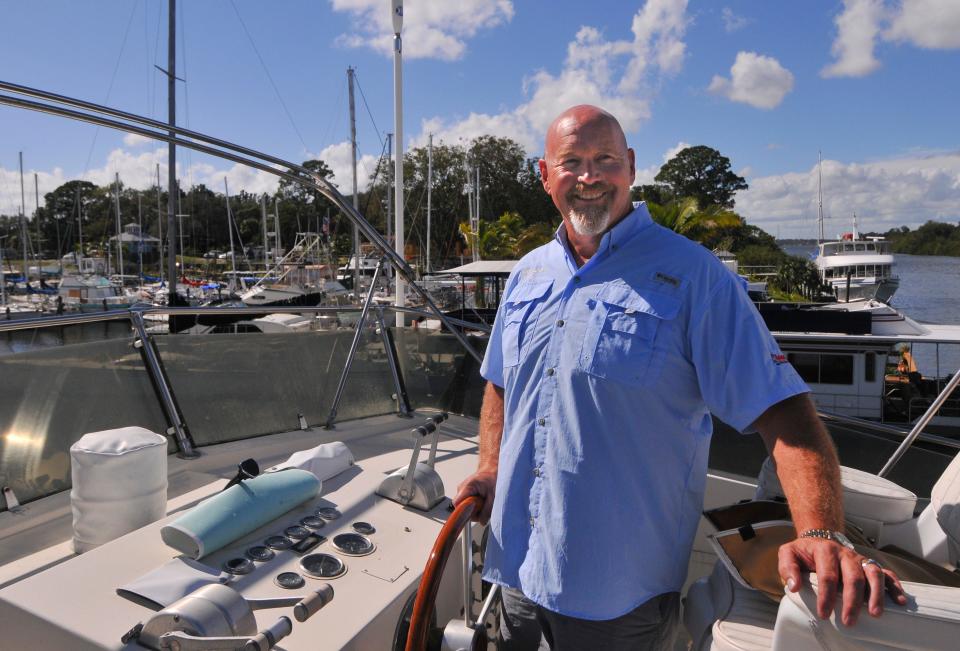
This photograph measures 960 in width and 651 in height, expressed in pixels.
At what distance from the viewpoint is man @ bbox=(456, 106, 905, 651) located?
1396mm

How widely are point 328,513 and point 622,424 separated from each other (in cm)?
113

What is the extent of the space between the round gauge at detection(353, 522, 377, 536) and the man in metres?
0.54

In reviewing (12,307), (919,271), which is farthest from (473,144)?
(919,271)

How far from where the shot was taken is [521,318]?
175cm

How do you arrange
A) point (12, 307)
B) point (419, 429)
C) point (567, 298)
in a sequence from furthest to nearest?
1. point (12, 307)
2. point (419, 429)
3. point (567, 298)

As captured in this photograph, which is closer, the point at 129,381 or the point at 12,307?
the point at 129,381

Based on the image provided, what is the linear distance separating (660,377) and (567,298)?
1.00ft

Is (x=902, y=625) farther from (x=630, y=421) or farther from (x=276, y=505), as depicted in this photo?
(x=276, y=505)

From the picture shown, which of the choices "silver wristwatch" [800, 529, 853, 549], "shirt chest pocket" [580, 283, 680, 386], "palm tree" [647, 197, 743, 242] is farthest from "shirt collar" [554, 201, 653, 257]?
"palm tree" [647, 197, 743, 242]

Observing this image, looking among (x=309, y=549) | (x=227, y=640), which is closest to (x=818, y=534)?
(x=227, y=640)

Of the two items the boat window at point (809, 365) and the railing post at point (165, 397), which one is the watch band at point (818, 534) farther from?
the boat window at point (809, 365)

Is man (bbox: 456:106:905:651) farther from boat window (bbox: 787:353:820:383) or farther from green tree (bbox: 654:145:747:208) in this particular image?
green tree (bbox: 654:145:747:208)

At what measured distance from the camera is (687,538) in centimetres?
155

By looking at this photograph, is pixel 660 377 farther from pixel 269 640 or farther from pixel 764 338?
pixel 269 640
